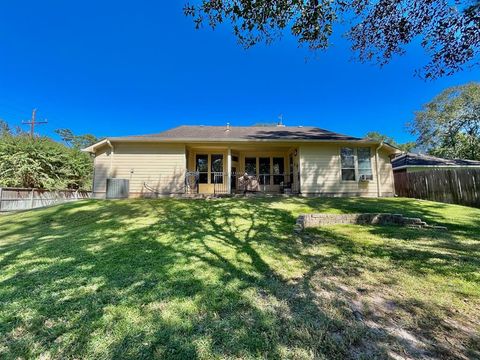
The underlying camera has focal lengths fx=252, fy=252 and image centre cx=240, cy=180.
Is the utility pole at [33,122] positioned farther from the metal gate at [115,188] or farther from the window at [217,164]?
the window at [217,164]

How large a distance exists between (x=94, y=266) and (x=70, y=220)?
4520mm

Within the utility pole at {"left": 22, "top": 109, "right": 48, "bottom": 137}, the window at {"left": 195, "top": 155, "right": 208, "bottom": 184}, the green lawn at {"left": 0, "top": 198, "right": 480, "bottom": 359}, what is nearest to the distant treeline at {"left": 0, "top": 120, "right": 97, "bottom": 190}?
the utility pole at {"left": 22, "top": 109, "right": 48, "bottom": 137}

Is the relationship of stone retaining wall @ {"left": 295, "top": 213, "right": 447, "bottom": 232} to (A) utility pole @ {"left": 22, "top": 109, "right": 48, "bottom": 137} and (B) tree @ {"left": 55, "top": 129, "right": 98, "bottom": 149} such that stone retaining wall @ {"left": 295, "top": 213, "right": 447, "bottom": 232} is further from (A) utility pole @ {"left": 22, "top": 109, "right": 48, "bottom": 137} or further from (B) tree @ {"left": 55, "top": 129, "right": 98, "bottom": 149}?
(B) tree @ {"left": 55, "top": 129, "right": 98, "bottom": 149}

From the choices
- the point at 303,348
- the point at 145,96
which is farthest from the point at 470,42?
the point at 145,96

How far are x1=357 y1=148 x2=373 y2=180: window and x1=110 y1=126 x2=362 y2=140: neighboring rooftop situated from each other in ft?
2.79

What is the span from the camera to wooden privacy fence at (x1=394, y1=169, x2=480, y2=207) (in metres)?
10.6

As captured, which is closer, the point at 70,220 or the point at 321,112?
the point at 70,220

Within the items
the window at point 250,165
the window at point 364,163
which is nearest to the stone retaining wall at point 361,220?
the window at point 364,163

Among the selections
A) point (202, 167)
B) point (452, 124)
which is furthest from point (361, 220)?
point (452, 124)

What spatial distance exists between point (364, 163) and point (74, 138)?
4455 centimetres

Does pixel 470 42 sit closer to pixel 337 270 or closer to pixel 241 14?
pixel 241 14

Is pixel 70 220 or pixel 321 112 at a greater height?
pixel 321 112

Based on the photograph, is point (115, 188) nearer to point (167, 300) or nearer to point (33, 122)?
point (167, 300)

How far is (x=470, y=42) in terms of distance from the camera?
5004 mm
